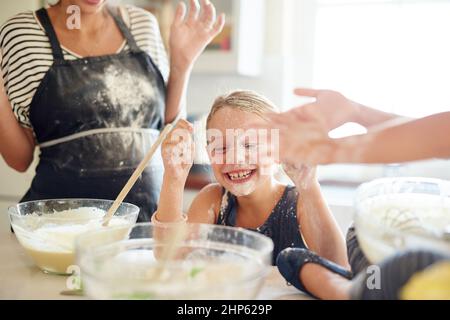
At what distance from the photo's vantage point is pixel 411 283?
0.49 meters

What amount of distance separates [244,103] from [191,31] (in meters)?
0.19

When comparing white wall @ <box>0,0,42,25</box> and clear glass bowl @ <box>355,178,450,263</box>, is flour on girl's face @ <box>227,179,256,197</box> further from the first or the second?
white wall @ <box>0,0,42,25</box>

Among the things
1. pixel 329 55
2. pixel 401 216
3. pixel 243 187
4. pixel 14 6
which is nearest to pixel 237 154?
pixel 243 187

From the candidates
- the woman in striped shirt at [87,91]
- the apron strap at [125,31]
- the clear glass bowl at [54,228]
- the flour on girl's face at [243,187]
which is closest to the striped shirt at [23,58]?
the woman in striped shirt at [87,91]

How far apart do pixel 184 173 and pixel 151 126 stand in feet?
0.88

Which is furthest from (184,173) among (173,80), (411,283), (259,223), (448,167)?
(448,167)

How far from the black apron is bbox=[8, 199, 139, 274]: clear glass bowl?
0.78 ft

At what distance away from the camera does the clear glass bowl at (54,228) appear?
793mm

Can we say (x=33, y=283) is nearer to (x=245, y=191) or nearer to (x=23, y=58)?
(x=245, y=191)

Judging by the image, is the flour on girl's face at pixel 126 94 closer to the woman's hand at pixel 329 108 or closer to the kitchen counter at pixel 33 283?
the kitchen counter at pixel 33 283

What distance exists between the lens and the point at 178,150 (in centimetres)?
99

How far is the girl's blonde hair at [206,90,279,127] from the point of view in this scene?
1091mm
